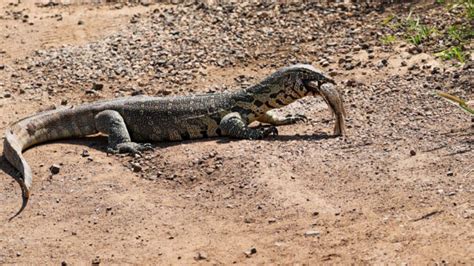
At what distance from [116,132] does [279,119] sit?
1.98 metres

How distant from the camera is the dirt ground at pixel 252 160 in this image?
8.74m

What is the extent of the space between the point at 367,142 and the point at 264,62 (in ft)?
12.0

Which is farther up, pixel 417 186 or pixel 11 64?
pixel 417 186

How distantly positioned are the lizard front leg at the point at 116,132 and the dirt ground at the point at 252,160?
0.23m

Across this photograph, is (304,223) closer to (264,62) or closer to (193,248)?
(193,248)

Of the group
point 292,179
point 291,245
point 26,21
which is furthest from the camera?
point 26,21

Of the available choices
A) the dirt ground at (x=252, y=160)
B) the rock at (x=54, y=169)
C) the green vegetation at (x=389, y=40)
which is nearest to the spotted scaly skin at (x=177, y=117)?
the dirt ground at (x=252, y=160)

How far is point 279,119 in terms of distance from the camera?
1202 centimetres

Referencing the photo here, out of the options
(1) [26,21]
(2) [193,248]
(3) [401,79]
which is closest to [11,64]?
(1) [26,21]

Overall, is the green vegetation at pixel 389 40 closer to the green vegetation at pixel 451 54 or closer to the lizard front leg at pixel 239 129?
the green vegetation at pixel 451 54

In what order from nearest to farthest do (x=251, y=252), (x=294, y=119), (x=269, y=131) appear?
(x=251, y=252) < (x=269, y=131) < (x=294, y=119)

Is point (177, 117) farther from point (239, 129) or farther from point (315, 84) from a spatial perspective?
point (315, 84)

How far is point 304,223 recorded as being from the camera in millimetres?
8984

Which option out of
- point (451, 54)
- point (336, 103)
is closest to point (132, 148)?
point (336, 103)
